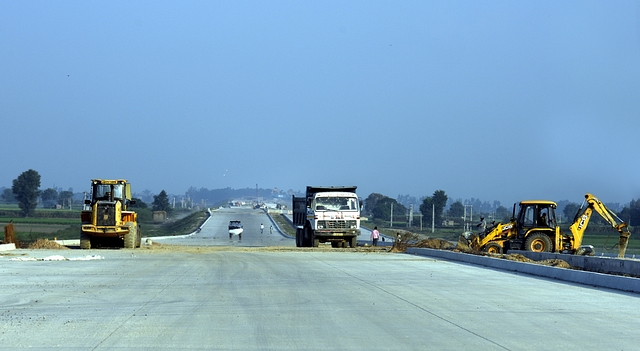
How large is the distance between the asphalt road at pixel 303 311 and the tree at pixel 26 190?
148044 millimetres

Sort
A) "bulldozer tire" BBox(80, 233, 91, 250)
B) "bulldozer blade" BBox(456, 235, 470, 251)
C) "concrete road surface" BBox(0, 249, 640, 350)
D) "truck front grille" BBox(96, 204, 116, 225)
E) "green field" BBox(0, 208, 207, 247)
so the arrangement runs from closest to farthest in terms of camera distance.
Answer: "concrete road surface" BBox(0, 249, 640, 350) → "truck front grille" BBox(96, 204, 116, 225) → "bulldozer tire" BBox(80, 233, 91, 250) → "bulldozer blade" BBox(456, 235, 470, 251) → "green field" BBox(0, 208, 207, 247)

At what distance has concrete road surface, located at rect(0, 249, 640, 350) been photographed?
1066 cm

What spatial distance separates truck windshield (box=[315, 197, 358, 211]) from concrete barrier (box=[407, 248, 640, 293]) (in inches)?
356

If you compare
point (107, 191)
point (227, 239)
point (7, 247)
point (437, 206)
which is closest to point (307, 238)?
point (107, 191)

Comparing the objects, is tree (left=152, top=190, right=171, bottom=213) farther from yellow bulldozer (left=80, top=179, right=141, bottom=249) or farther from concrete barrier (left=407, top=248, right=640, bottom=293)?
concrete barrier (left=407, top=248, right=640, bottom=293)

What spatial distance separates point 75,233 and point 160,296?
68.3 meters

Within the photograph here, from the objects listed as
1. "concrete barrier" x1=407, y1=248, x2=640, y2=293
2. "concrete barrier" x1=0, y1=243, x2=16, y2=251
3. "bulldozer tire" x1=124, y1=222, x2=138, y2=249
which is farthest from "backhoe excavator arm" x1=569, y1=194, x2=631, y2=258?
"concrete barrier" x1=0, y1=243, x2=16, y2=251

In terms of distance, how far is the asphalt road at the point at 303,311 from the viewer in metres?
10.7

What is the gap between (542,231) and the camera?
3544 centimetres

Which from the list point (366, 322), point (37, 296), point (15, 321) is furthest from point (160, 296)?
point (366, 322)

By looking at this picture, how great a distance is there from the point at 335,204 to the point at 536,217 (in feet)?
34.9

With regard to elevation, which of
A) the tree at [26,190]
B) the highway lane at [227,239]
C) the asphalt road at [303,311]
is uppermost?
the tree at [26,190]

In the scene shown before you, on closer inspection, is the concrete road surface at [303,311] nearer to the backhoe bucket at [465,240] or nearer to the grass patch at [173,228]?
the backhoe bucket at [465,240]

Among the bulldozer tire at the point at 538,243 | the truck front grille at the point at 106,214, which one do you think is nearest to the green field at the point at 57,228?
the truck front grille at the point at 106,214
